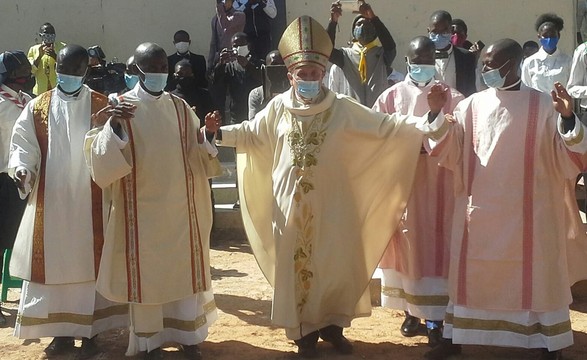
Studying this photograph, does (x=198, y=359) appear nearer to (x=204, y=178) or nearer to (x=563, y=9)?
(x=204, y=178)

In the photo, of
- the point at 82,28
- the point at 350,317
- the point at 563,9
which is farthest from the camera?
the point at 82,28

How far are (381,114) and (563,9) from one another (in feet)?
24.6

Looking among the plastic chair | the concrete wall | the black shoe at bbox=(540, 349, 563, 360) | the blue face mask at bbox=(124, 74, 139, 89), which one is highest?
the concrete wall

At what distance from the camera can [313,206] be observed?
680cm

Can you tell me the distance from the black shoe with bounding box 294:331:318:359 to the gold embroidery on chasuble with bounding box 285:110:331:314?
200 millimetres

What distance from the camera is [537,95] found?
6.45m

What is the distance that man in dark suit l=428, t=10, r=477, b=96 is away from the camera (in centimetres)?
884

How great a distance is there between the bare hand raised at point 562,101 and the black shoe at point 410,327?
2175 mm

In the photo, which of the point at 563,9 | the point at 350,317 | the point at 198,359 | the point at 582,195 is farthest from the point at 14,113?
the point at 563,9

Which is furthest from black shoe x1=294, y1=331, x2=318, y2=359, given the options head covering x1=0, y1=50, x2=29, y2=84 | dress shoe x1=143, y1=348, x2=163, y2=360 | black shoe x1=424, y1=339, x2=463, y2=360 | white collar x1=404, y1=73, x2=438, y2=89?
head covering x1=0, y1=50, x2=29, y2=84

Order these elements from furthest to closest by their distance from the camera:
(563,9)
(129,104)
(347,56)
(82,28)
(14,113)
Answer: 1. (82,28)
2. (563,9)
3. (347,56)
4. (14,113)
5. (129,104)

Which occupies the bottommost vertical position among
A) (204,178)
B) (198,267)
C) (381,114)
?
(198,267)

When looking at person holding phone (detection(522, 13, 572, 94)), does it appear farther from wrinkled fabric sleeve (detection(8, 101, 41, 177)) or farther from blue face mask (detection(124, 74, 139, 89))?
wrinkled fabric sleeve (detection(8, 101, 41, 177))

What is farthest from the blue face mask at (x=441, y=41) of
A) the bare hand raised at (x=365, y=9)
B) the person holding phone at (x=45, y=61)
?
the person holding phone at (x=45, y=61)
